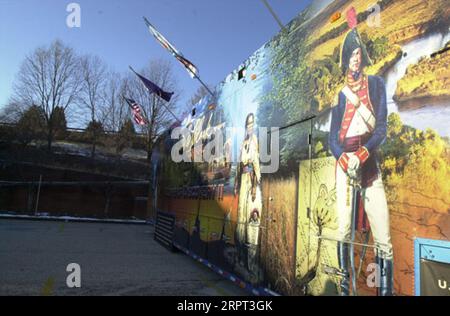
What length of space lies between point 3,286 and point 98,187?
83.3 ft

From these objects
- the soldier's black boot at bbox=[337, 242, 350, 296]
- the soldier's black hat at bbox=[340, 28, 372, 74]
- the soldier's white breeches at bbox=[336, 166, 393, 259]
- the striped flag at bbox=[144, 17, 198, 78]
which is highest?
the striped flag at bbox=[144, 17, 198, 78]

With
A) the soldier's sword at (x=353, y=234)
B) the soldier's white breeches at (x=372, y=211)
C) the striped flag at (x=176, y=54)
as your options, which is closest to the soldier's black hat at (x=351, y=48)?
the soldier's white breeches at (x=372, y=211)

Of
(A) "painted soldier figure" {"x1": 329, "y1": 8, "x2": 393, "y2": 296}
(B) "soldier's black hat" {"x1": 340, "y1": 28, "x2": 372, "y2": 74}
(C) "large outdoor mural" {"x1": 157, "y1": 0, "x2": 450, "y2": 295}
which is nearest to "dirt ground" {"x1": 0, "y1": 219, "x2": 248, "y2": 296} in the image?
(C) "large outdoor mural" {"x1": 157, "y1": 0, "x2": 450, "y2": 295}

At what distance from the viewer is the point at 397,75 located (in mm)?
2848

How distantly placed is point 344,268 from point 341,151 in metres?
0.96

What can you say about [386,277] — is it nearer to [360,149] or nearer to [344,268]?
[344,268]

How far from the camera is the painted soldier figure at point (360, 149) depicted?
286 centimetres

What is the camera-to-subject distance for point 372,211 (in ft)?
9.70

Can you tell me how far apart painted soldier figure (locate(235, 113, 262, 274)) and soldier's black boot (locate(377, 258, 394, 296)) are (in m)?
2.19

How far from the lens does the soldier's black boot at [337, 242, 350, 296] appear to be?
3201 mm

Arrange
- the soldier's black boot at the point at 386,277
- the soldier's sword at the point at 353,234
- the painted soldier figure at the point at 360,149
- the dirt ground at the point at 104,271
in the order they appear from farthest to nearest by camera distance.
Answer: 1. the dirt ground at the point at 104,271
2. the soldier's sword at the point at 353,234
3. the painted soldier figure at the point at 360,149
4. the soldier's black boot at the point at 386,277

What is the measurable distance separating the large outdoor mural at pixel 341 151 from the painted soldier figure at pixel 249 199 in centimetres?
1

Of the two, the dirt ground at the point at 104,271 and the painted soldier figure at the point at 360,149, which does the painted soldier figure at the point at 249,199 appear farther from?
the painted soldier figure at the point at 360,149

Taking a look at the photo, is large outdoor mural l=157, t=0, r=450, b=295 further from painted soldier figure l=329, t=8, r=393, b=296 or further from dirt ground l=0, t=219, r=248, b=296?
dirt ground l=0, t=219, r=248, b=296
